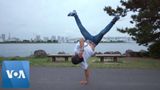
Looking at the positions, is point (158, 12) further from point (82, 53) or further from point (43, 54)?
point (82, 53)

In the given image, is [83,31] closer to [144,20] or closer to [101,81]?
[101,81]

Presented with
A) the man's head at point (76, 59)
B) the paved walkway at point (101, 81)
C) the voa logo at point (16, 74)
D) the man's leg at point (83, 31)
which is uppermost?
the man's leg at point (83, 31)

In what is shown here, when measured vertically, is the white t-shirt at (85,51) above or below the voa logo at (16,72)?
above

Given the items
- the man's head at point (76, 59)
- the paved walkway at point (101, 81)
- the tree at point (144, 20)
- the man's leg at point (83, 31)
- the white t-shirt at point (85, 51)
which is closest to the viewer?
the paved walkway at point (101, 81)

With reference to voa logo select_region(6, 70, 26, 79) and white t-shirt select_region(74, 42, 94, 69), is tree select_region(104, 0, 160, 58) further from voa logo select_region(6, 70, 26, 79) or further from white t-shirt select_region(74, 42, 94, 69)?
voa logo select_region(6, 70, 26, 79)

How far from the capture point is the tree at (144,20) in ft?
93.7

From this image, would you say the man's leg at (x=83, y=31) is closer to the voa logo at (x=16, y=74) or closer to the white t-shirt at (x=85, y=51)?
the white t-shirt at (x=85, y=51)

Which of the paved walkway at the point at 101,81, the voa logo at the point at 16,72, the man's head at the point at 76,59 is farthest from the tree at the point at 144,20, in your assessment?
the voa logo at the point at 16,72

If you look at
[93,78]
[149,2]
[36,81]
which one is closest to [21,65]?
[36,81]

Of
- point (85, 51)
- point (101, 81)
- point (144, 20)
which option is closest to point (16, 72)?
point (85, 51)

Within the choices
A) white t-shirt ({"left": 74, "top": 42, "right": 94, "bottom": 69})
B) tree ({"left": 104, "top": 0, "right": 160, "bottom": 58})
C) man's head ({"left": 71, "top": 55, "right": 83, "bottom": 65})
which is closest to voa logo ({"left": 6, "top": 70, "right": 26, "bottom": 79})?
man's head ({"left": 71, "top": 55, "right": 83, "bottom": 65})

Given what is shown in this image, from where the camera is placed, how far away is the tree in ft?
93.7

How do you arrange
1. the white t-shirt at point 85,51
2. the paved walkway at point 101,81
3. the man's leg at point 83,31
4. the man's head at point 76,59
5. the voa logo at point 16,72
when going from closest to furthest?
the voa logo at point 16,72 → the paved walkway at point 101,81 → the man's head at point 76,59 → the white t-shirt at point 85,51 → the man's leg at point 83,31

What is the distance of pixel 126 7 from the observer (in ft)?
102
